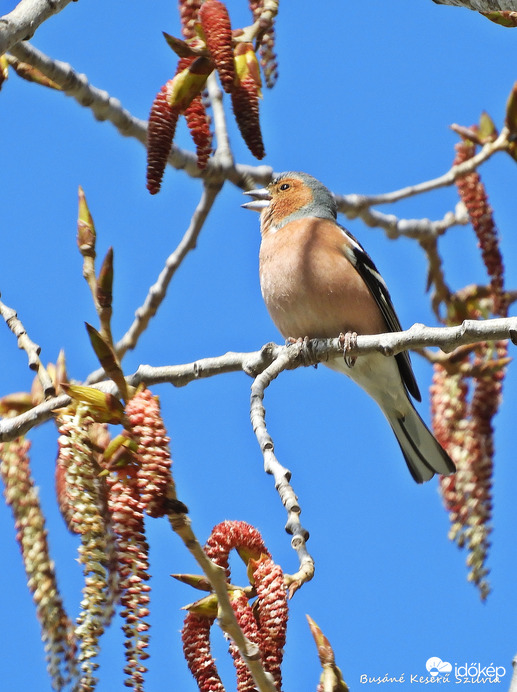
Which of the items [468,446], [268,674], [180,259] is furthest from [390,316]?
[268,674]

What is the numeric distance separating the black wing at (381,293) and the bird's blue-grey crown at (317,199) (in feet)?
1.40

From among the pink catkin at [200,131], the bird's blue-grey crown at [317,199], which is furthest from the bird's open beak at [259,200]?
the pink catkin at [200,131]

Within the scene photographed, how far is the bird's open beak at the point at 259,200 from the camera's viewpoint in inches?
240

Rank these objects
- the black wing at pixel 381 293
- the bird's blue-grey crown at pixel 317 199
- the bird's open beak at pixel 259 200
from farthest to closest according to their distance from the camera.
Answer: the bird's open beak at pixel 259 200, the bird's blue-grey crown at pixel 317 199, the black wing at pixel 381 293

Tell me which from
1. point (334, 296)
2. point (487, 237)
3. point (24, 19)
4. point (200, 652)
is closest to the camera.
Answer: point (200, 652)

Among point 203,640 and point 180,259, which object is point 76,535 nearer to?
point 203,640

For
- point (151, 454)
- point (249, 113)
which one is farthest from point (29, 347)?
point (151, 454)

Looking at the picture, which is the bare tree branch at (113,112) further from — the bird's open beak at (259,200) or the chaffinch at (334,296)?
the chaffinch at (334,296)

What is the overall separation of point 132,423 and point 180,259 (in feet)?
10.2

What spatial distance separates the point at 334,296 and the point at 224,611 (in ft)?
10.4

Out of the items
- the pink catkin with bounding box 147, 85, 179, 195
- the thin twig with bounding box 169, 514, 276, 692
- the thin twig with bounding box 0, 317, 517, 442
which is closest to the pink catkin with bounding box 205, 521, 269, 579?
the thin twig with bounding box 169, 514, 276, 692

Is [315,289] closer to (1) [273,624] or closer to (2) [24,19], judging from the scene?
(2) [24,19]

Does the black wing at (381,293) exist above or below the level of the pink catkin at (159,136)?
above

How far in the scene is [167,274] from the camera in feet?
16.8
